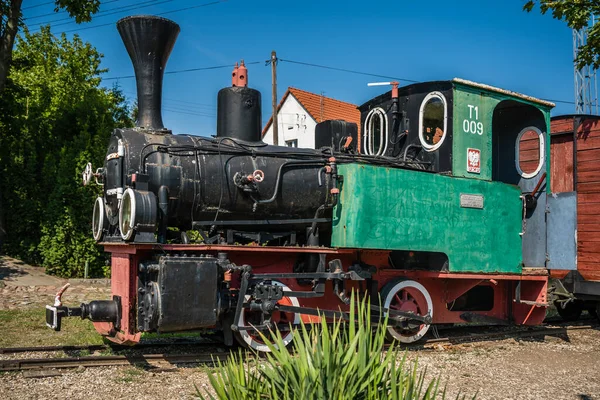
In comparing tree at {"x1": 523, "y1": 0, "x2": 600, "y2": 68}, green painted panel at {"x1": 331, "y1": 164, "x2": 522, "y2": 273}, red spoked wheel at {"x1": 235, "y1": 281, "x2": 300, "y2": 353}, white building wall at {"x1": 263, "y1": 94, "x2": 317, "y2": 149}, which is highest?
white building wall at {"x1": 263, "y1": 94, "x2": 317, "y2": 149}

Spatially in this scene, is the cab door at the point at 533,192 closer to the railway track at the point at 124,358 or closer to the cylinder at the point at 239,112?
the railway track at the point at 124,358

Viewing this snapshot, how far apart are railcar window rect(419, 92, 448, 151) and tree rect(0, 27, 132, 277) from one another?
899 cm

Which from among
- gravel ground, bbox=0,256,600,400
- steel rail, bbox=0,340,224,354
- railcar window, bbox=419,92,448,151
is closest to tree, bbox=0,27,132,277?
steel rail, bbox=0,340,224,354

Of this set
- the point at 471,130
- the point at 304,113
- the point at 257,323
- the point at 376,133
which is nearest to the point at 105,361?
the point at 257,323

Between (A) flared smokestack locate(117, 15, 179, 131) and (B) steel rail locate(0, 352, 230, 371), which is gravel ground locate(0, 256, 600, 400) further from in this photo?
(A) flared smokestack locate(117, 15, 179, 131)

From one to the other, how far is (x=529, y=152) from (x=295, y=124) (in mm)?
23809

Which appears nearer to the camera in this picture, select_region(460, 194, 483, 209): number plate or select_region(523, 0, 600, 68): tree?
select_region(460, 194, 483, 209): number plate

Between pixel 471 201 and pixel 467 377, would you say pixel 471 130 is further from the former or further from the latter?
pixel 467 377

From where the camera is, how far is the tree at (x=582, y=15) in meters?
9.30

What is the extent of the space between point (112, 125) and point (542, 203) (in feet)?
36.4

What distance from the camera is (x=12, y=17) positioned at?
13.0 metres

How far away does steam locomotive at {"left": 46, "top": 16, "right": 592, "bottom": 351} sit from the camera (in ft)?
19.2

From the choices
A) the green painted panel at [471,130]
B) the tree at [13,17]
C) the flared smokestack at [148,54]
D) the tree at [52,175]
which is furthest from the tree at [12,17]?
the green painted panel at [471,130]

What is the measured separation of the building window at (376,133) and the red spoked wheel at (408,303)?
77.2 inches
